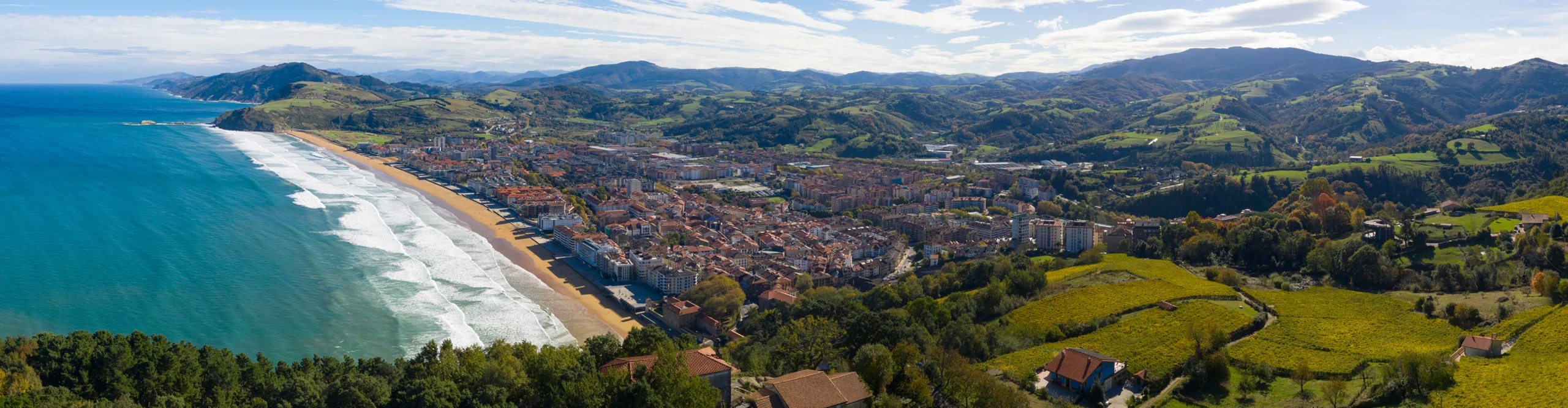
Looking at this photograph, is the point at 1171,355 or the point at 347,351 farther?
the point at 347,351

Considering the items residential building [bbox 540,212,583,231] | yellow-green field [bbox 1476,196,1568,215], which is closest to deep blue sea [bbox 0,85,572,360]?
residential building [bbox 540,212,583,231]

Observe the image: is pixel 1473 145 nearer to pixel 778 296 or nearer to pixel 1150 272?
pixel 1150 272

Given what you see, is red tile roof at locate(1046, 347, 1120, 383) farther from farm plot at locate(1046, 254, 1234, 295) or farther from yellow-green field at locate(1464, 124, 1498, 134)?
yellow-green field at locate(1464, 124, 1498, 134)

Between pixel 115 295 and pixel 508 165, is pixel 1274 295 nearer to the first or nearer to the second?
pixel 115 295

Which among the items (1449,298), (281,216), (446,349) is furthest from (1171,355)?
(281,216)

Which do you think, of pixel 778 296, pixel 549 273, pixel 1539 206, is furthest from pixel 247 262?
pixel 1539 206

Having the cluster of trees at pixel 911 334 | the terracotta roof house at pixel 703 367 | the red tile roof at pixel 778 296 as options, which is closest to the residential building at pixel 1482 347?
the cluster of trees at pixel 911 334
